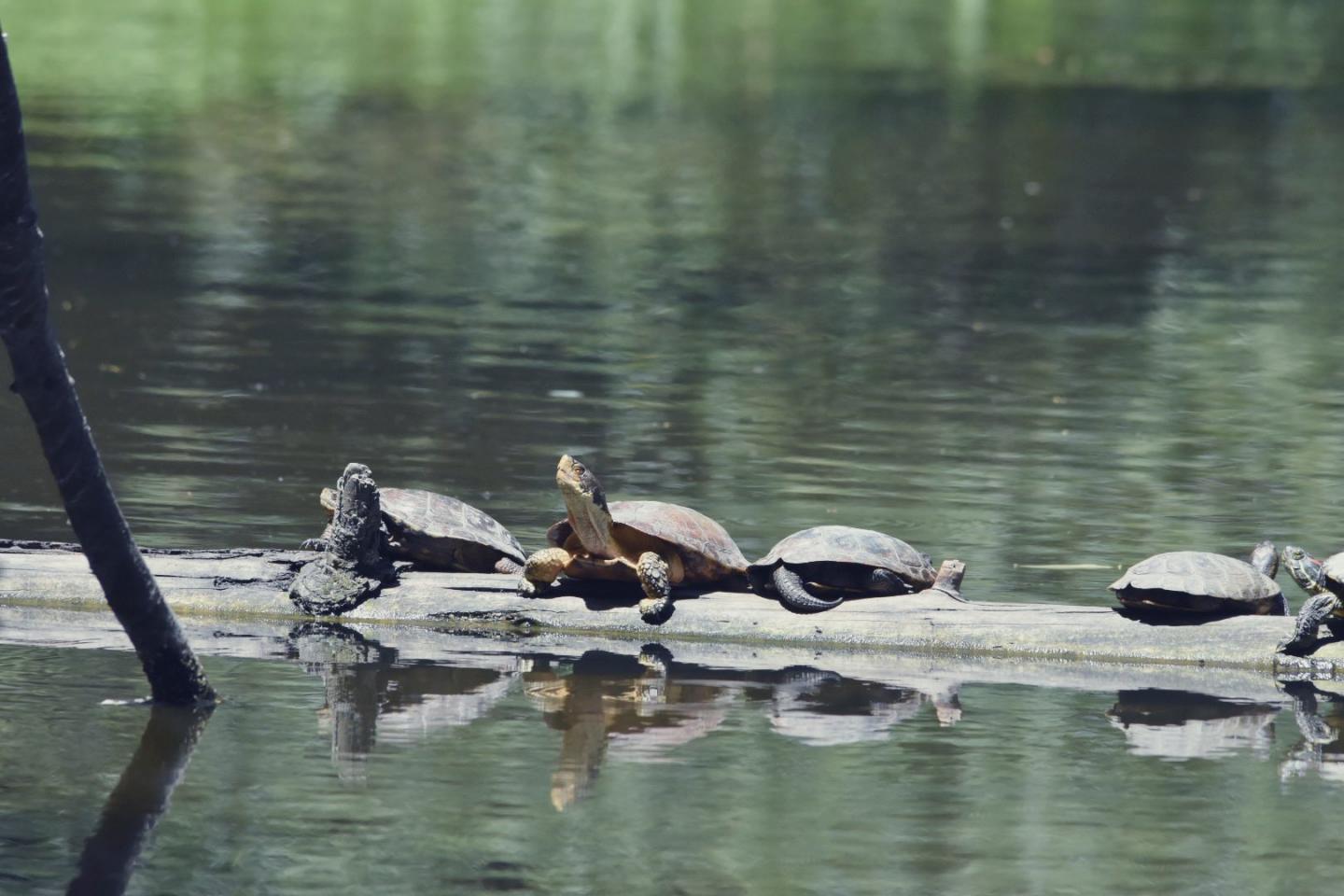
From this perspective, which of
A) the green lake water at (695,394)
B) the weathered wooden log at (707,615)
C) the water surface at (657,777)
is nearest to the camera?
the water surface at (657,777)

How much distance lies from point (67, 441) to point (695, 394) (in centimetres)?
772

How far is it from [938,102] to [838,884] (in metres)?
26.7

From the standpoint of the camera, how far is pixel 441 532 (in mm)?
9227

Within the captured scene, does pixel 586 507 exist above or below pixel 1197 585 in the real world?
above

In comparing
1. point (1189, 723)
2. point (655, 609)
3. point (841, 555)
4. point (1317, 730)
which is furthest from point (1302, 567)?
point (655, 609)

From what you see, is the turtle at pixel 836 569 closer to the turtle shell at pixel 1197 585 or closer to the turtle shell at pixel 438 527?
the turtle shell at pixel 1197 585

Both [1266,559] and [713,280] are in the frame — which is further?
[713,280]

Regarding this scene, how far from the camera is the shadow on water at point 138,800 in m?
6.12

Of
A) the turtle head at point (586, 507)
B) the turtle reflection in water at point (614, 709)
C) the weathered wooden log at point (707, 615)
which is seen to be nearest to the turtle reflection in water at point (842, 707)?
the turtle reflection in water at point (614, 709)

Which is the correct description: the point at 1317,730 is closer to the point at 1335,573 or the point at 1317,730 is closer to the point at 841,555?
the point at 1335,573

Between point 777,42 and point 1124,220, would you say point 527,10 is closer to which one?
point 777,42

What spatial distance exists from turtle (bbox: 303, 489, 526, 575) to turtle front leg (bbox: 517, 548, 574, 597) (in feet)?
1.21

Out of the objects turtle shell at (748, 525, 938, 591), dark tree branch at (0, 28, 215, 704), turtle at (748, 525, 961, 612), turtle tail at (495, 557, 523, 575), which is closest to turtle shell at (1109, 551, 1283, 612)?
turtle at (748, 525, 961, 612)

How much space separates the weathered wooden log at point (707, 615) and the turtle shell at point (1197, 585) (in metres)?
0.08
